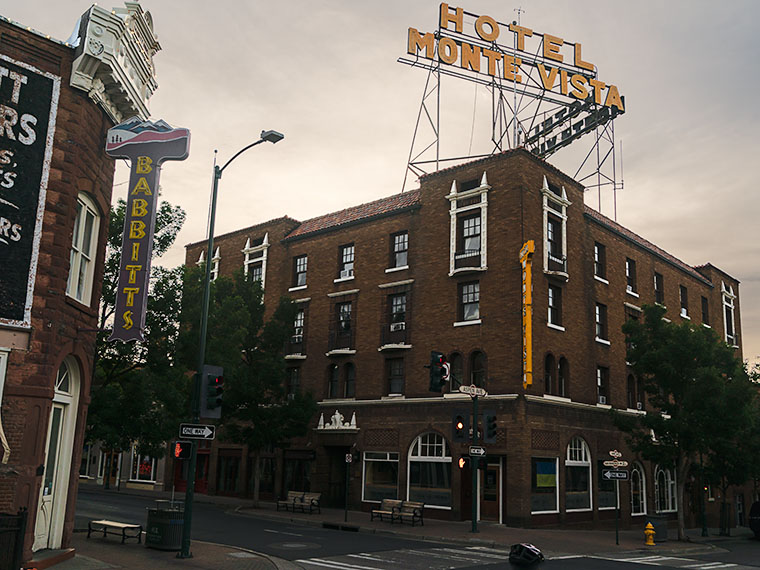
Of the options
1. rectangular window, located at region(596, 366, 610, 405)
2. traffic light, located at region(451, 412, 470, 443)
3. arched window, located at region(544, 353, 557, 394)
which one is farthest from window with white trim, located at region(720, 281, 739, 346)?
traffic light, located at region(451, 412, 470, 443)

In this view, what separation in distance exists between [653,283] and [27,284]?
114 feet

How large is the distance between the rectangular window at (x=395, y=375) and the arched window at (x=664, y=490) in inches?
572

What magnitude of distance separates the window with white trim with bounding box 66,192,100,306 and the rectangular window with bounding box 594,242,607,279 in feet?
85.6

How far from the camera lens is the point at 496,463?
3011 cm

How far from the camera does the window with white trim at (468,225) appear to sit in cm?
3225

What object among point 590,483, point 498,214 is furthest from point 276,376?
point 590,483

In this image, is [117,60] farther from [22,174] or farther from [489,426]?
[489,426]

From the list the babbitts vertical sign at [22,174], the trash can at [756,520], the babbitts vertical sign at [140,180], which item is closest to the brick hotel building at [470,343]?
the trash can at [756,520]

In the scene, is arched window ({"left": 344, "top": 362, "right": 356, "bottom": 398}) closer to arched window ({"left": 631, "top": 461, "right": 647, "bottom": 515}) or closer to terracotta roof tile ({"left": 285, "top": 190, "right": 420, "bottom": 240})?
terracotta roof tile ({"left": 285, "top": 190, "right": 420, "bottom": 240})

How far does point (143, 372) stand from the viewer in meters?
23.4

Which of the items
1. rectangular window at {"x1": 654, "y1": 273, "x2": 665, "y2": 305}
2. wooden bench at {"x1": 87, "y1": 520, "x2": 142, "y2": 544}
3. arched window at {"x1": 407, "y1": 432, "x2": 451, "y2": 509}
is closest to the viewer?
wooden bench at {"x1": 87, "y1": 520, "x2": 142, "y2": 544}

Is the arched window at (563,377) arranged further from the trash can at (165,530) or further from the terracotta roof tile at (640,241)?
the trash can at (165,530)

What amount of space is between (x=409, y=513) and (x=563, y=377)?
925 cm

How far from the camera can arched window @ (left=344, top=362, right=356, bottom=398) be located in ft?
120
